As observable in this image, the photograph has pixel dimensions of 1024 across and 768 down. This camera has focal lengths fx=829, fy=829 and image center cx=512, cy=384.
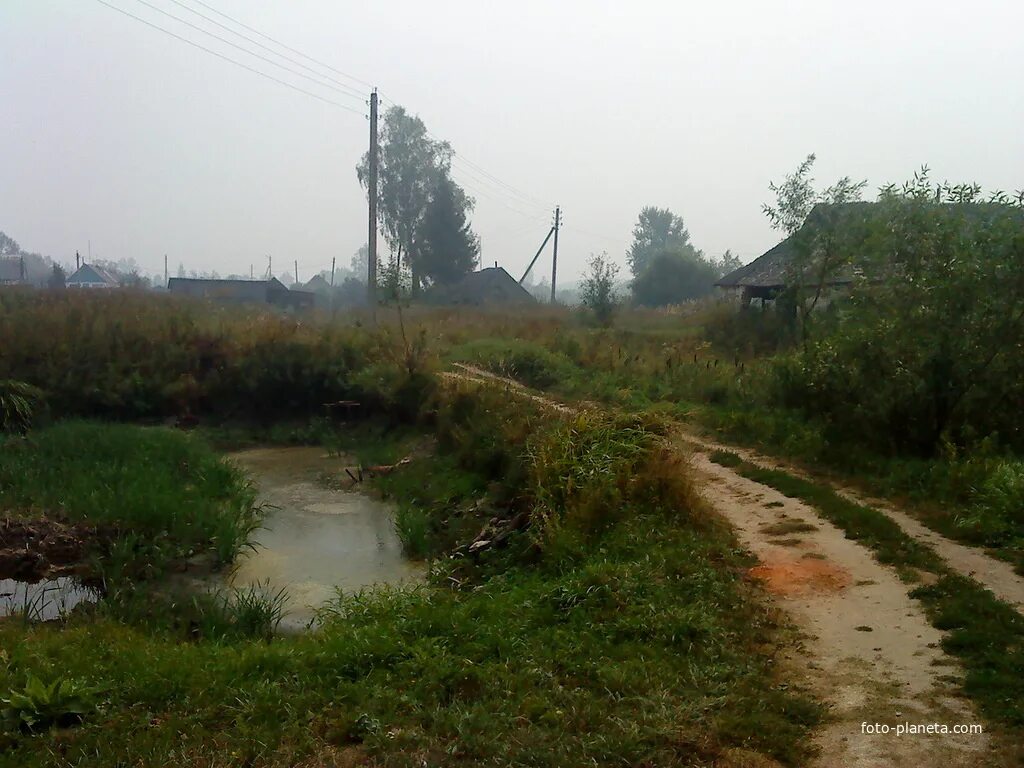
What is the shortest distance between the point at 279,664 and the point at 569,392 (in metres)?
12.3

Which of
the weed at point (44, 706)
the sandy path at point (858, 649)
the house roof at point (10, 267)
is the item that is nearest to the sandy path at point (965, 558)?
the sandy path at point (858, 649)

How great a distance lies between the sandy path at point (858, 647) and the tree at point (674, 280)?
4256 centimetres

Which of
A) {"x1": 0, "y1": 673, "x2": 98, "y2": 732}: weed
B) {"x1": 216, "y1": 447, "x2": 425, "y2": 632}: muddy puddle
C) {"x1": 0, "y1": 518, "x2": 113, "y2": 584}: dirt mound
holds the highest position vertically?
{"x1": 0, "y1": 673, "x2": 98, "y2": 732}: weed

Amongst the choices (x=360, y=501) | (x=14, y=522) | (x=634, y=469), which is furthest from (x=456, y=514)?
(x=14, y=522)

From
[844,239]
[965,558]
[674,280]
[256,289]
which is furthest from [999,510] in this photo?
[674,280]

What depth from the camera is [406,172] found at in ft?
152

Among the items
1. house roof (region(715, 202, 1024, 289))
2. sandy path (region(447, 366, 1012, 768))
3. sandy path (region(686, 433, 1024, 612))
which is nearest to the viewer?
sandy path (region(447, 366, 1012, 768))

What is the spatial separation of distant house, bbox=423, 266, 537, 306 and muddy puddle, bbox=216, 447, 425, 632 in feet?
88.9

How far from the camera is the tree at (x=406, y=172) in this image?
152 ft

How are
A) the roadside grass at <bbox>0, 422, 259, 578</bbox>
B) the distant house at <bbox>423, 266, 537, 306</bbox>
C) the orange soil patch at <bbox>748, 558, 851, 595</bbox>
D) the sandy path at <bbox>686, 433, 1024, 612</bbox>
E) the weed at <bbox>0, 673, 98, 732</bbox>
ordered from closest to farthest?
the weed at <bbox>0, 673, 98, 732</bbox> → the sandy path at <bbox>686, 433, 1024, 612</bbox> → the orange soil patch at <bbox>748, 558, 851, 595</bbox> → the roadside grass at <bbox>0, 422, 259, 578</bbox> → the distant house at <bbox>423, 266, 537, 306</bbox>

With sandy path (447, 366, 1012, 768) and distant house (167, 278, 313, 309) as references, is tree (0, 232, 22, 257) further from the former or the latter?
sandy path (447, 366, 1012, 768)

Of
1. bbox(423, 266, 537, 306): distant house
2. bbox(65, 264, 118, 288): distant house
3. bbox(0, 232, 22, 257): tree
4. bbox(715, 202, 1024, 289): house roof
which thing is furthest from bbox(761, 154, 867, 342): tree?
bbox(0, 232, 22, 257): tree

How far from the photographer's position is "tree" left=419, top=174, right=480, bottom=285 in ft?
151

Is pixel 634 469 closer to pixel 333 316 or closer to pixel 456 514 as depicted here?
pixel 456 514
